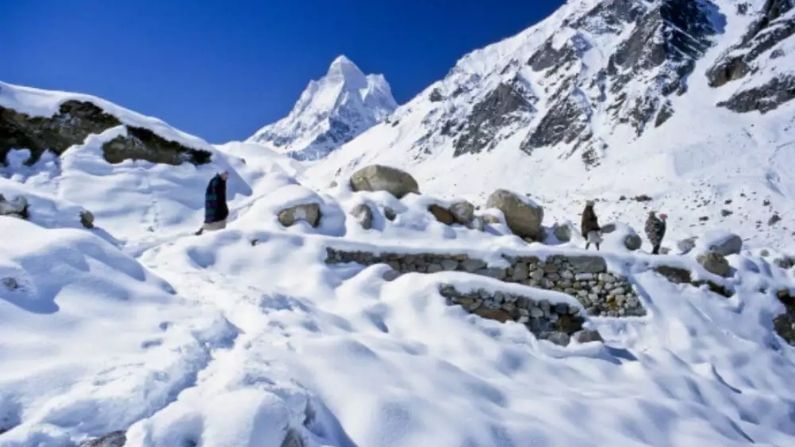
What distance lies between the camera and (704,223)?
25.9 meters

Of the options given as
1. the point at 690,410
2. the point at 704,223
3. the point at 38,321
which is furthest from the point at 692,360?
the point at 704,223

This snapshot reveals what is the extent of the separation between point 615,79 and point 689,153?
25830 mm

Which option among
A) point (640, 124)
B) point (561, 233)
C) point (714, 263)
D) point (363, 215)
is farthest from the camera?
point (640, 124)

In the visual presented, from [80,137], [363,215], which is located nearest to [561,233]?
[363,215]

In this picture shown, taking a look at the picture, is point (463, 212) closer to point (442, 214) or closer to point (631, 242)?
point (442, 214)

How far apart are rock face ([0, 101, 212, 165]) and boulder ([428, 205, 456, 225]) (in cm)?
602

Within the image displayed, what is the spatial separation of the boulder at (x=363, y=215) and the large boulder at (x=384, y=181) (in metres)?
1.93

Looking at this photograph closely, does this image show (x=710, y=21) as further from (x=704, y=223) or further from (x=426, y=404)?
(x=426, y=404)

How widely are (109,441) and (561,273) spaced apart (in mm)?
8397

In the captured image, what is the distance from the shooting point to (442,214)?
1163 centimetres

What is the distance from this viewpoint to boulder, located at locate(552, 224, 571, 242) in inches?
519

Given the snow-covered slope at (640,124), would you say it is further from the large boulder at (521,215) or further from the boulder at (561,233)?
the large boulder at (521,215)

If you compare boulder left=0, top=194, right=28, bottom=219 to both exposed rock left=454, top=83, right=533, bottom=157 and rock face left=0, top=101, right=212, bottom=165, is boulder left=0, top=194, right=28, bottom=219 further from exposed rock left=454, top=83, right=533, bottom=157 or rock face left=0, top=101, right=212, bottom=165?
exposed rock left=454, top=83, right=533, bottom=157

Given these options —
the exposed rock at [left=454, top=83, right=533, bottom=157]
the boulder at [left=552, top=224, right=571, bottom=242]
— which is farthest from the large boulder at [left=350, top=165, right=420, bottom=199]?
the exposed rock at [left=454, top=83, right=533, bottom=157]
